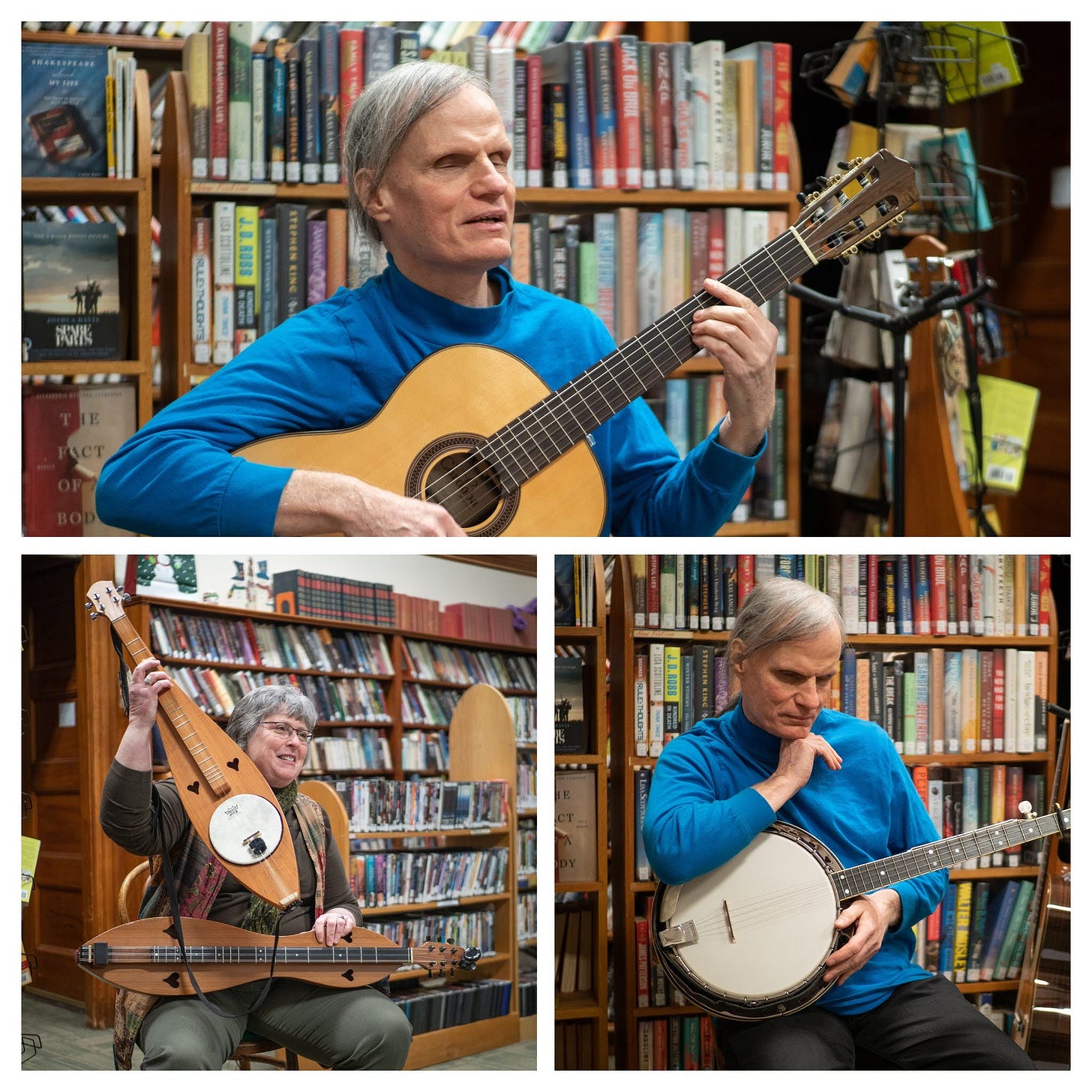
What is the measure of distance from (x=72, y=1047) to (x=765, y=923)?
2.03 feet

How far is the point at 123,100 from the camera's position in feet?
7.79

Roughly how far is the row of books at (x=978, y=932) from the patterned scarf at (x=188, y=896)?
21.5 inches

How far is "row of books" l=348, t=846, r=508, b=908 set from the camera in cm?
111

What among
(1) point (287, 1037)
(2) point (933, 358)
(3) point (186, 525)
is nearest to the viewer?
(1) point (287, 1037)

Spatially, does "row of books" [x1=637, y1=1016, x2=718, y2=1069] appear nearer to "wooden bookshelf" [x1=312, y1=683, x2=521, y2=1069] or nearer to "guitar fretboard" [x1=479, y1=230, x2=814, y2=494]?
"wooden bookshelf" [x1=312, y1=683, x2=521, y2=1069]

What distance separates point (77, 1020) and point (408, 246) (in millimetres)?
812

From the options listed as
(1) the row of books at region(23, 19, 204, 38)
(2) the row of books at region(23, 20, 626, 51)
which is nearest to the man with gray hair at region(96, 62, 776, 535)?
(2) the row of books at region(23, 20, 626, 51)

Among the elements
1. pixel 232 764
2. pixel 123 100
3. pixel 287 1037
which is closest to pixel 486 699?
pixel 232 764

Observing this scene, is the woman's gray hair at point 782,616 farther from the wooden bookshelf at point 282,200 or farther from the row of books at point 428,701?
the wooden bookshelf at point 282,200

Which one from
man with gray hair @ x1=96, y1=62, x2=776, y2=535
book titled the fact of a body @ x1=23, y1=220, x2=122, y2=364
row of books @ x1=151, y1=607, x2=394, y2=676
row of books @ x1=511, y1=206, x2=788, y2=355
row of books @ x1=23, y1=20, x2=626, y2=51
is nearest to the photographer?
row of books @ x1=151, y1=607, x2=394, y2=676

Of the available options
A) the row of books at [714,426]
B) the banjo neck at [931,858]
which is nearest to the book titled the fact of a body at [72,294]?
the row of books at [714,426]

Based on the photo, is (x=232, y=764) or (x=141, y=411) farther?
(x=141, y=411)

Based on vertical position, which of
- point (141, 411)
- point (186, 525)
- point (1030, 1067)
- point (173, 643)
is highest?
point (141, 411)

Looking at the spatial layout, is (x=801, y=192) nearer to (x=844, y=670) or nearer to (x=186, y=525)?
(x=844, y=670)
